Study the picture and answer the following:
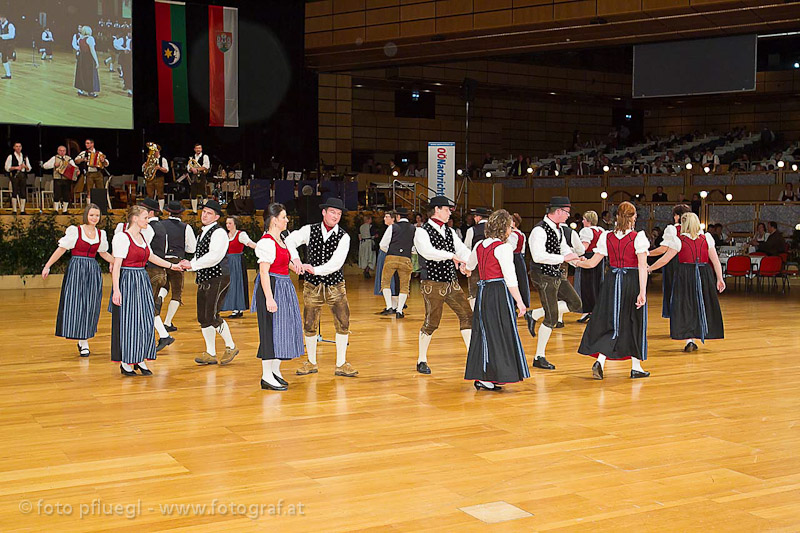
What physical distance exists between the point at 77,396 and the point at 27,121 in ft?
40.3

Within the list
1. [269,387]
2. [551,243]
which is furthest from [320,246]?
[551,243]

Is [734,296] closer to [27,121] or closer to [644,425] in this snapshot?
[644,425]

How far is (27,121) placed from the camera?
55.8 feet

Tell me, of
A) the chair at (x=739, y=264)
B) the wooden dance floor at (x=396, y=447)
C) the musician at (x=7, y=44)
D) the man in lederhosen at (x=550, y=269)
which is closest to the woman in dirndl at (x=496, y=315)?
the wooden dance floor at (x=396, y=447)

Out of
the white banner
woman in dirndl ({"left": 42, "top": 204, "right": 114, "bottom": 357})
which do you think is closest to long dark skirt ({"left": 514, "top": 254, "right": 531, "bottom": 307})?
woman in dirndl ({"left": 42, "top": 204, "right": 114, "bottom": 357})

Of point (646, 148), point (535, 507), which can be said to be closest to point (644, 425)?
point (535, 507)

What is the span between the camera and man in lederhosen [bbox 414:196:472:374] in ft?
22.5

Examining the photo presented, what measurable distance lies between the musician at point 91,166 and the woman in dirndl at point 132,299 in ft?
33.1

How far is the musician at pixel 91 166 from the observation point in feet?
53.5

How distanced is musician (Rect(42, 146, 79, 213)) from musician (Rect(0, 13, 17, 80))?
2.03m

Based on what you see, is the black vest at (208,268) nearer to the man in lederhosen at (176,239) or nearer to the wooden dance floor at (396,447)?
the wooden dance floor at (396,447)

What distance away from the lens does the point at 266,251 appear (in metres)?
6.31

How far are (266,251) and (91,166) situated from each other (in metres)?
11.3

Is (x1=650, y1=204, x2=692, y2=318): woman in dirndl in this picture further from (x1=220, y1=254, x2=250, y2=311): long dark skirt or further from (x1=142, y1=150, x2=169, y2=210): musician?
(x1=142, y1=150, x2=169, y2=210): musician
